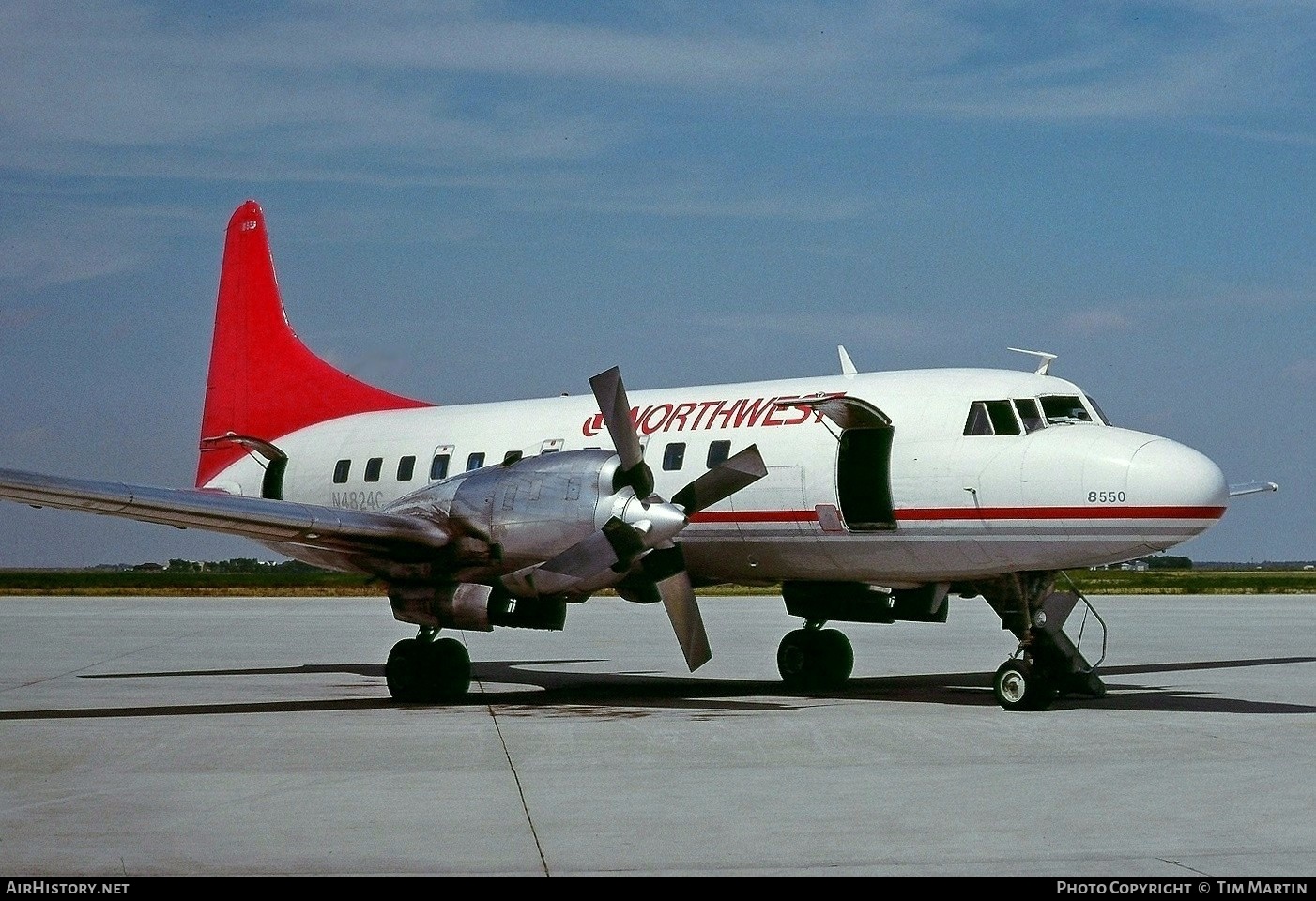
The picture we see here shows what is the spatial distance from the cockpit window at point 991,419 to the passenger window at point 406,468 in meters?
8.73

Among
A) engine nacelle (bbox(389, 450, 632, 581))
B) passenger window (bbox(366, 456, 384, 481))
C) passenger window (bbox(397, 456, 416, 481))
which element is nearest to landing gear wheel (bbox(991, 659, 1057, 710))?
engine nacelle (bbox(389, 450, 632, 581))

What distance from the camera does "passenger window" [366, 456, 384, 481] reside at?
2345cm

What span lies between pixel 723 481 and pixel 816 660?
345 centimetres

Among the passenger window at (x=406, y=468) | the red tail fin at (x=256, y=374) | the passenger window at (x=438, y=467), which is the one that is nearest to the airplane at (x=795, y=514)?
the passenger window at (x=438, y=467)

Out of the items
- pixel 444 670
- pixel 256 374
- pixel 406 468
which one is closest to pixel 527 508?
pixel 444 670

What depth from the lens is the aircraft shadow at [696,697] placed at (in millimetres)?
17250

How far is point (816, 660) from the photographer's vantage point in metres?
20.3

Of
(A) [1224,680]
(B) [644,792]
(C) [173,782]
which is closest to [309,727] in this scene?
(C) [173,782]

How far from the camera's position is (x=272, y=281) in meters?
27.4

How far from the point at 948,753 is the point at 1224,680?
938 centimetres

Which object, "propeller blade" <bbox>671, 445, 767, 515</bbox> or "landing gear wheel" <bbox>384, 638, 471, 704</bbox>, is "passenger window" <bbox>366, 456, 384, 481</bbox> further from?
"propeller blade" <bbox>671, 445, 767, 515</bbox>

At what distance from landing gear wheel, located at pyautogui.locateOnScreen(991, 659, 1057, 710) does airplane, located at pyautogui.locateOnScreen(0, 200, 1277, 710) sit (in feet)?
0.07

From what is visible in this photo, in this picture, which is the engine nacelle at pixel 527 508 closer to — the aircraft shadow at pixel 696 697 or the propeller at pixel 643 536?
the propeller at pixel 643 536

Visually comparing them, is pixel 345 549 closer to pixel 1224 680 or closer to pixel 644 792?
pixel 644 792
